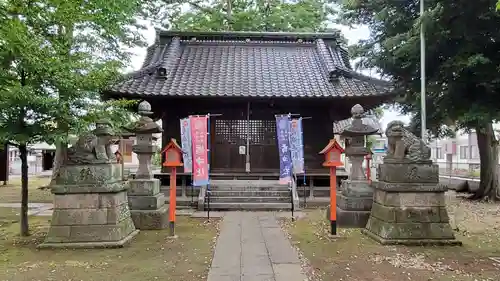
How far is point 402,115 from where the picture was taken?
55.8ft

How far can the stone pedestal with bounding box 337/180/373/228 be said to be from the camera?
929 cm

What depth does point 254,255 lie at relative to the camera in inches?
258

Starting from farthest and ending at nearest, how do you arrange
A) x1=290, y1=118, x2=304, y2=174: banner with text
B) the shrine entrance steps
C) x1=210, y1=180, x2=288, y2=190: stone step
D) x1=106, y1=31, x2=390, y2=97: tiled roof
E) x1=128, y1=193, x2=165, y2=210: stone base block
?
x1=106, y1=31, x2=390, y2=97: tiled roof, x1=210, y1=180, x2=288, y2=190: stone step, the shrine entrance steps, x1=290, y1=118, x2=304, y2=174: banner with text, x1=128, y1=193, x2=165, y2=210: stone base block

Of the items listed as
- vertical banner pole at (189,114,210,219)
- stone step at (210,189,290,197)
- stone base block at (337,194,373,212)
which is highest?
vertical banner pole at (189,114,210,219)

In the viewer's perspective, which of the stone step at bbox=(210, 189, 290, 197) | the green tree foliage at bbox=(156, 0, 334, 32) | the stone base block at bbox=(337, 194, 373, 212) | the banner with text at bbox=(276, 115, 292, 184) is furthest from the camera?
the green tree foliage at bbox=(156, 0, 334, 32)

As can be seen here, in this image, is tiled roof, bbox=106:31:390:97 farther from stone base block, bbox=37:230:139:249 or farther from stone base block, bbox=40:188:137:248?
stone base block, bbox=37:230:139:249

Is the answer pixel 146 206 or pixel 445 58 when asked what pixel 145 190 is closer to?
pixel 146 206

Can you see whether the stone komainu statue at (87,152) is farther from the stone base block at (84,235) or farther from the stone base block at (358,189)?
the stone base block at (358,189)

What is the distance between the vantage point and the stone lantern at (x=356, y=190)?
9.30 metres

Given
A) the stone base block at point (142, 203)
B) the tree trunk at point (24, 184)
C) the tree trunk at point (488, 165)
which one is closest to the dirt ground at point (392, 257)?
the stone base block at point (142, 203)

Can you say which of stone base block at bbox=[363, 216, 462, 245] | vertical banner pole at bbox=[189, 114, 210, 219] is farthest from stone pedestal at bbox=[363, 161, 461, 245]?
vertical banner pole at bbox=[189, 114, 210, 219]

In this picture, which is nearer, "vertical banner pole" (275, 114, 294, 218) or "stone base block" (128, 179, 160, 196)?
"stone base block" (128, 179, 160, 196)

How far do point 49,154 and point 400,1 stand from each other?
27.5m

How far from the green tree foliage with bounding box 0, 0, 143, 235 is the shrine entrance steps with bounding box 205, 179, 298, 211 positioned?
5342mm
